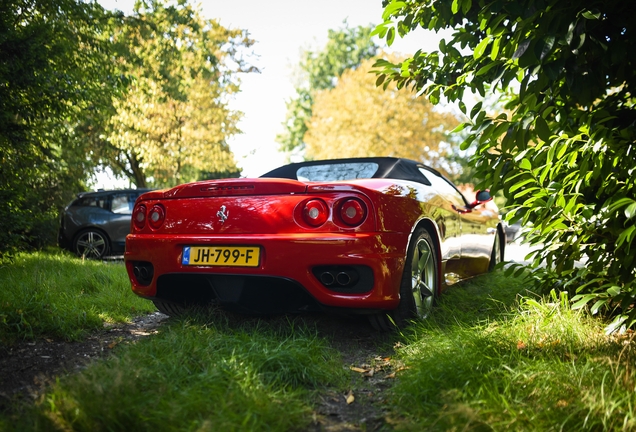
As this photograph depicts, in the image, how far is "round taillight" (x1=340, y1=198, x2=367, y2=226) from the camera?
131 inches

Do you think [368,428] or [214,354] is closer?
[368,428]

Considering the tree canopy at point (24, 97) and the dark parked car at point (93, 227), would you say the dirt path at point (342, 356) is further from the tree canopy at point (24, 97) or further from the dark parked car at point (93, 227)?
the dark parked car at point (93, 227)

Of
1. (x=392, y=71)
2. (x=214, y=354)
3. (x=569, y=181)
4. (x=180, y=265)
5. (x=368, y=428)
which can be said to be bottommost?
(x=368, y=428)

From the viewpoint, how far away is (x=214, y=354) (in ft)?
9.59

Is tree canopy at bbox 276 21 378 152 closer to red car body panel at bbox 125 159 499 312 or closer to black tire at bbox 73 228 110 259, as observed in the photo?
black tire at bbox 73 228 110 259

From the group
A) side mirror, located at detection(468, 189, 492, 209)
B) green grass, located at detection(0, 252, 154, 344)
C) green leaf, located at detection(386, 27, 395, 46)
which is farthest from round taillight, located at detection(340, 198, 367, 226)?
side mirror, located at detection(468, 189, 492, 209)

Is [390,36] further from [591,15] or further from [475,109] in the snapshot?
[591,15]

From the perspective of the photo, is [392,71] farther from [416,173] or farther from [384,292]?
[384,292]

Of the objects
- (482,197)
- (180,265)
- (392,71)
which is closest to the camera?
(180,265)

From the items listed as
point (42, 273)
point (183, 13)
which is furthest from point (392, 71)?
point (183, 13)

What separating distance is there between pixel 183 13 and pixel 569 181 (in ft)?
44.5

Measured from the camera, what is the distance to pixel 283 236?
335 cm

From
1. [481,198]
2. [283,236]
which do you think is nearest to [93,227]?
[481,198]

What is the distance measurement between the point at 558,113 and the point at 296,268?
1.82m
